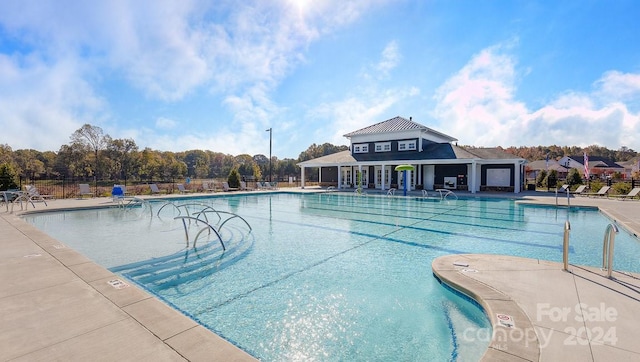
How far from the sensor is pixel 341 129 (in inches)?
1258

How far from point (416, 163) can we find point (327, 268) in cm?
2008

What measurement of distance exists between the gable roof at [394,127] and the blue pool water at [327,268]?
14.8 metres

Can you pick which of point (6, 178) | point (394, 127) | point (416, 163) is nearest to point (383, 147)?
point (394, 127)

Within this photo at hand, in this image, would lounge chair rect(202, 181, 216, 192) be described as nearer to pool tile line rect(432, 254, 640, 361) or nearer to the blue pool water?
the blue pool water

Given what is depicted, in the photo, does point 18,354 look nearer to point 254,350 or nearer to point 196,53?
point 254,350

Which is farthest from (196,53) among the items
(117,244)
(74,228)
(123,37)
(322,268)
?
(322,268)

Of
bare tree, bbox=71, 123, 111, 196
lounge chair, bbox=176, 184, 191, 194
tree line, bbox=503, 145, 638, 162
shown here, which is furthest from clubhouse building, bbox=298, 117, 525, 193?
tree line, bbox=503, 145, 638, 162

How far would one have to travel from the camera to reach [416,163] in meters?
24.1

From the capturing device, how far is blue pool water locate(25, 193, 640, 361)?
11.1 feet

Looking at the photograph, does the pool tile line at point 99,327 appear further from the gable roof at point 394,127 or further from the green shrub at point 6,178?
the gable roof at point 394,127

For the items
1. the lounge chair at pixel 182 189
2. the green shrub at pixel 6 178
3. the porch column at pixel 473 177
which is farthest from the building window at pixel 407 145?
the green shrub at pixel 6 178

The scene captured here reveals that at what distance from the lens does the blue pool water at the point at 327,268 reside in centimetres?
337

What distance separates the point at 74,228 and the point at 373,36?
13947 mm

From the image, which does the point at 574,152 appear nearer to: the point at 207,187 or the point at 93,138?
the point at 207,187
